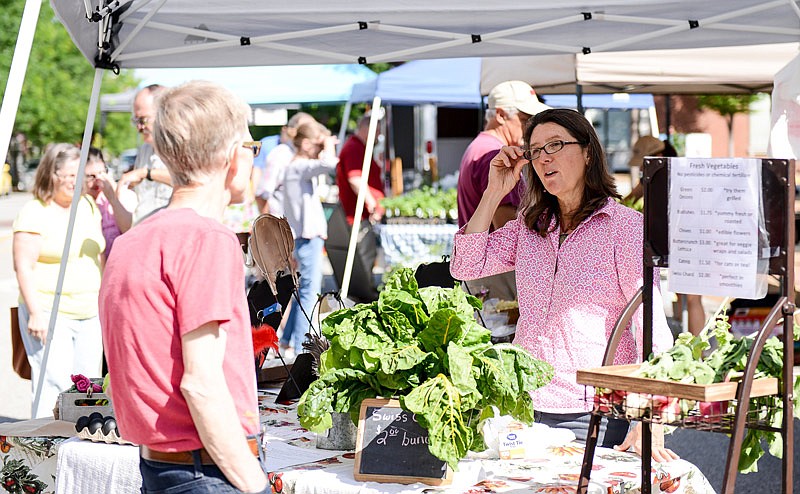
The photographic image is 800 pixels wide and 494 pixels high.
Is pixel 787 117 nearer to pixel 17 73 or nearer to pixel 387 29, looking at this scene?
pixel 387 29

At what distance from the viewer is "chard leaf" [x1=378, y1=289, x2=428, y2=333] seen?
2451 millimetres

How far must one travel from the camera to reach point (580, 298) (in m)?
2.84

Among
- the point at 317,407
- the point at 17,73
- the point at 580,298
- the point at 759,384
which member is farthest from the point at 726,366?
the point at 17,73

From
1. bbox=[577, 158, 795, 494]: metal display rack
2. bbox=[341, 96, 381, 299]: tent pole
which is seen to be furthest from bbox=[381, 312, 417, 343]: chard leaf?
bbox=[341, 96, 381, 299]: tent pole

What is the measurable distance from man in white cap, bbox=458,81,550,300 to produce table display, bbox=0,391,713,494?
1893 mm

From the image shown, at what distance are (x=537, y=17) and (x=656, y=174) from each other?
238 centimetres

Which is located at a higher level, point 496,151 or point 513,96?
point 513,96

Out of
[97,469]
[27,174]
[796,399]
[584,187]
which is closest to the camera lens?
[796,399]

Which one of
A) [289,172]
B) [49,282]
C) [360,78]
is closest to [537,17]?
[49,282]

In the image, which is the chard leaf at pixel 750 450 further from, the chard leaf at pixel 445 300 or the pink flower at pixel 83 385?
the pink flower at pixel 83 385

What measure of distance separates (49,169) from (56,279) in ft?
1.74

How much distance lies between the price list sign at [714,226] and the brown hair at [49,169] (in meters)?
3.52

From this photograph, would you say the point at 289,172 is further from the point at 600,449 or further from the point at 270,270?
the point at 600,449

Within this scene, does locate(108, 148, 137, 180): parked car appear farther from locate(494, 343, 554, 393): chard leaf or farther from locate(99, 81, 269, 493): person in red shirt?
locate(99, 81, 269, 493): person in red shirt
